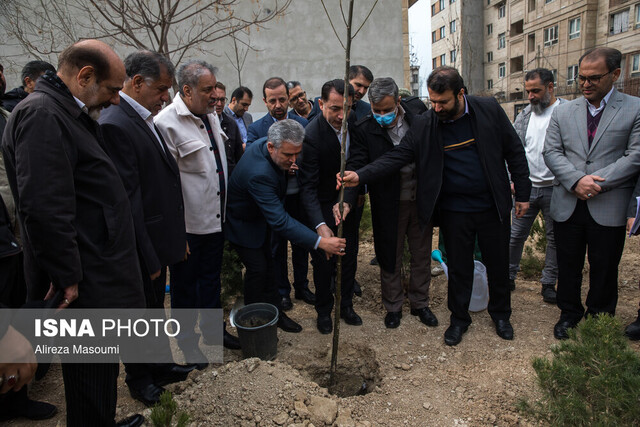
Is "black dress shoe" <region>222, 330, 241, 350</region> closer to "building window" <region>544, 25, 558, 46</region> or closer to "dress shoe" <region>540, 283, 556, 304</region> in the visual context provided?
"dress shoe" <region>540, 283, 556, 304</region>

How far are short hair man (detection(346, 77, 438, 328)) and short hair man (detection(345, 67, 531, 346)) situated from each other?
19 cm

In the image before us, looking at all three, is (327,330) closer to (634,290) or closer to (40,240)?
(40,240)

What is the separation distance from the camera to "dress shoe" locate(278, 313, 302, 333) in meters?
3.89

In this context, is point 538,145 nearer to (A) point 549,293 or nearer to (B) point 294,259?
(A) point 549,293

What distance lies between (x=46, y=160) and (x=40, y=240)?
0.34m

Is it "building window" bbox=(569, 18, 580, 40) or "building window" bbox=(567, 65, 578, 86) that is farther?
"building window" bbox=(567, 65, 578, 86)

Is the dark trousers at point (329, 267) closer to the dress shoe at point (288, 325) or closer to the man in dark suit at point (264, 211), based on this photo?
the dress shoe at point (288, 325)

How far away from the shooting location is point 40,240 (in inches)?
69.3

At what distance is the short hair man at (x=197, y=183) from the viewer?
3.03m

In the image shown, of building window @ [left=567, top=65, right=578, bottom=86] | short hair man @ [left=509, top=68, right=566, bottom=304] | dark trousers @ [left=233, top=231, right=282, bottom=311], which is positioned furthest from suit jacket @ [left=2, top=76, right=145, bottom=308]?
building window @ [left=567, top=65, right=578, bottom=86]

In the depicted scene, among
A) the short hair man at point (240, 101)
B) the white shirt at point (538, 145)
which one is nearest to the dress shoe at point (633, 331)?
the white shirt at point (538, 145)

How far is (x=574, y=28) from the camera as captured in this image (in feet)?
90.7

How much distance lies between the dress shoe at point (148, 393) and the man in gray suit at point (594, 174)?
3164 mm

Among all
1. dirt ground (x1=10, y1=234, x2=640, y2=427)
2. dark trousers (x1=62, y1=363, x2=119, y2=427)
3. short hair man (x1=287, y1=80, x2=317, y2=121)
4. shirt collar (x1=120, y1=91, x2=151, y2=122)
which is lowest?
dirt ground (x1=10, y1=234, x2=640, y2=427)
